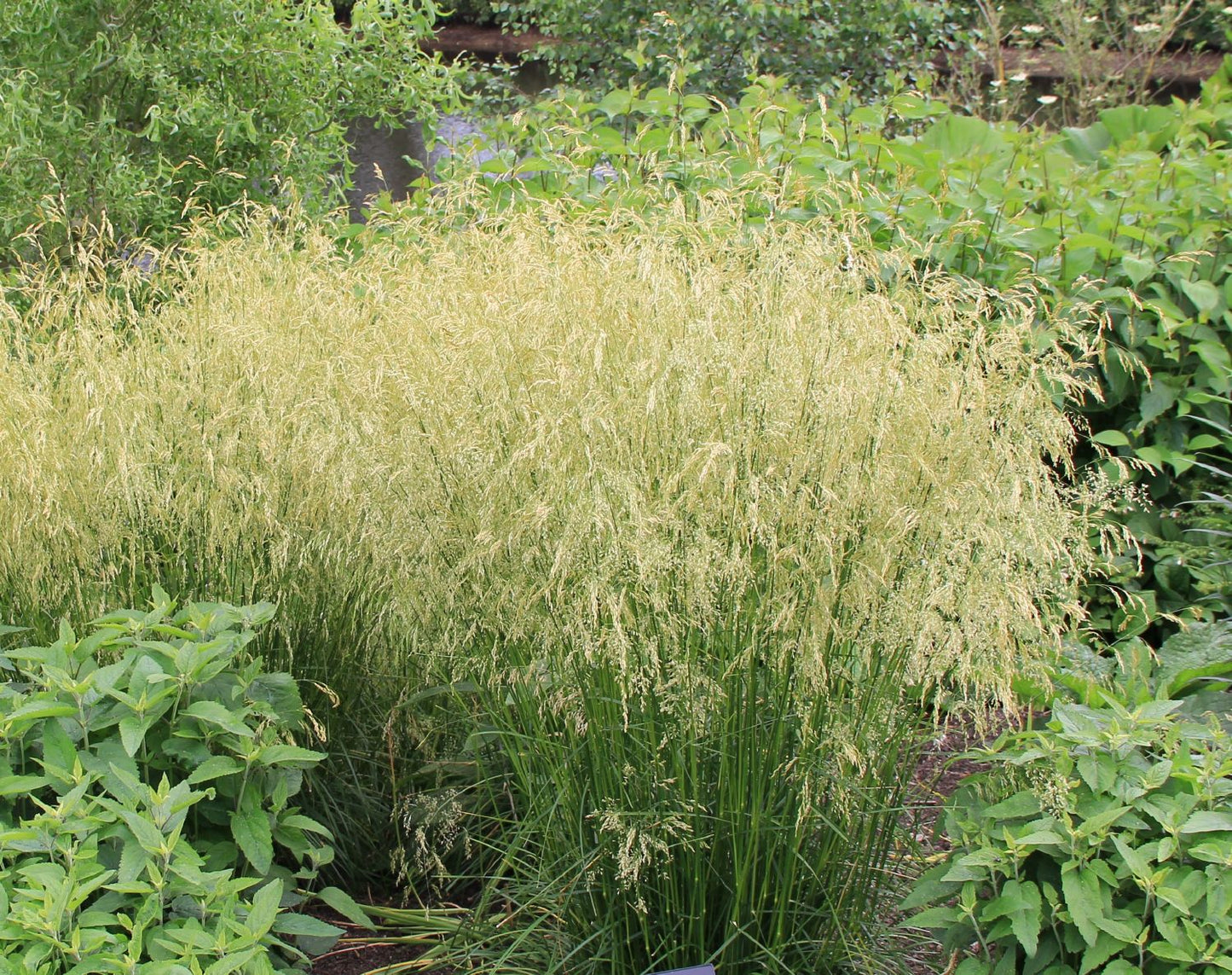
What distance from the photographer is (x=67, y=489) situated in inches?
99.9

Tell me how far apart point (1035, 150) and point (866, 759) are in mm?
3443

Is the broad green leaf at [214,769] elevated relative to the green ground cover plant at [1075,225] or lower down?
lower down

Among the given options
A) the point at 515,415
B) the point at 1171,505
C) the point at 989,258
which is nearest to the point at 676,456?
the point at 515,415

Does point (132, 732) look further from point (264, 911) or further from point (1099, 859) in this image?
point (1099, 859)

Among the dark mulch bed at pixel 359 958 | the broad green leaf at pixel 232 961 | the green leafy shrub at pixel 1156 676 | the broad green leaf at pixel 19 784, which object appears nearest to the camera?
the broad green leaf at pixel 232 961

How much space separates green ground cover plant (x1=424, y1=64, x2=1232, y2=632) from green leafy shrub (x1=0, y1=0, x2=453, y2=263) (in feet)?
3.59

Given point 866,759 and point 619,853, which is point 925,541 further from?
point 619,853

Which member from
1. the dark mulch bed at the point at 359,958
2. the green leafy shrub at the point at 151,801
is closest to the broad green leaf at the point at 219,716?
the green leafy shrub at the point at 151,801

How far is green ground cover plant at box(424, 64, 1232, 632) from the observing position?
3639 millimetres

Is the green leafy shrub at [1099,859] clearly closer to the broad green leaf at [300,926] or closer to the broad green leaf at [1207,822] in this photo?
the broad green leaf at [1207,822]

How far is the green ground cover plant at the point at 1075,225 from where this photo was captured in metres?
3.64

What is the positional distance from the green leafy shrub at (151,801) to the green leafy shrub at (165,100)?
9.09ft

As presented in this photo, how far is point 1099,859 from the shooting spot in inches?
78.4

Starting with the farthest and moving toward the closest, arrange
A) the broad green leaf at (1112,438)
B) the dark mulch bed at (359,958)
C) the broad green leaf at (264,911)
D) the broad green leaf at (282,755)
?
the broad green leaf at (1112,438) < the dark mulch bed at (359,958) < the broad green leaf at (282,755) < the broad green leaf at (264,911)
